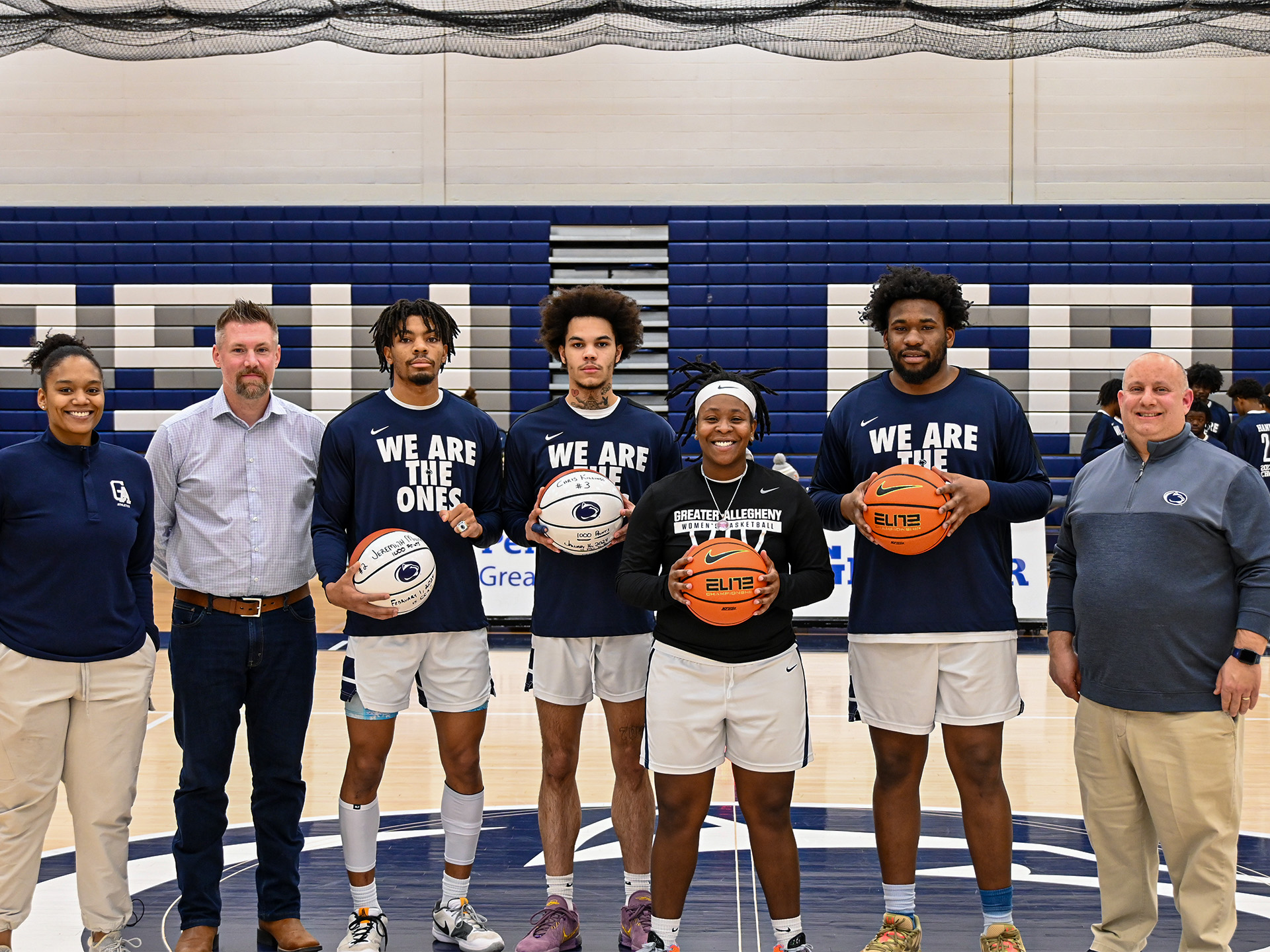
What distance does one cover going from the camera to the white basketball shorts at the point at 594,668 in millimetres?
3352

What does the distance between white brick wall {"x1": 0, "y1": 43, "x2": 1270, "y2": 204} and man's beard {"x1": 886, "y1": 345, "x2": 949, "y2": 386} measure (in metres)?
8.19

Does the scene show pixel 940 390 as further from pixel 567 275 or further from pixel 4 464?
pixel 567 275

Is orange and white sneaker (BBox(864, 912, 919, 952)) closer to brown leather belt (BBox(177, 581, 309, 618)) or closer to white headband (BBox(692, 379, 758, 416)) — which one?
white headband (BBox(692, 379, 758, 416))

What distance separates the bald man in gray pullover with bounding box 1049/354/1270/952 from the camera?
284 cm

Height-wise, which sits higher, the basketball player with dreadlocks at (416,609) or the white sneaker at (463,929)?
the basketball player with dreadlocks at (416,609)

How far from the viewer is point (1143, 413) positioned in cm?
296

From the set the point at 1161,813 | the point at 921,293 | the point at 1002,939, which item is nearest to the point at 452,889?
the point at 1002,939

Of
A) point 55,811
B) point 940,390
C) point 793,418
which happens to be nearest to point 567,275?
point 793,418

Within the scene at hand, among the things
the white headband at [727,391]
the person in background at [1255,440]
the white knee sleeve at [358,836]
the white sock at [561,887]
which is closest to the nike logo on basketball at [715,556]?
the white headband at [727,391]

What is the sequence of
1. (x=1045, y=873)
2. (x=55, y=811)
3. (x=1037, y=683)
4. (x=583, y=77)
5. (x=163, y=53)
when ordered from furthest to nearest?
(x=583, y=77), (x=163, y=53), (x=1037, y=683), (x=55, y=811), (x=1045, y=873)

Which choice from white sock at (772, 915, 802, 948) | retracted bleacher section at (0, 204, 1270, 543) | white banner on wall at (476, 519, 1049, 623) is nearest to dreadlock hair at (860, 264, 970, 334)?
white sock at (772, 915, 802, 948)

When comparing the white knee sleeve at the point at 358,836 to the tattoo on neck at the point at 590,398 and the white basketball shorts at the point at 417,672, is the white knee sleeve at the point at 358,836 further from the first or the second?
the tattoo on neck at the point at 590,398

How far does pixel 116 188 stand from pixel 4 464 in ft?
30.7

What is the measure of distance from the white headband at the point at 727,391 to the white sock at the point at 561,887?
140 centimetres
